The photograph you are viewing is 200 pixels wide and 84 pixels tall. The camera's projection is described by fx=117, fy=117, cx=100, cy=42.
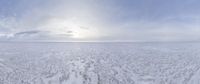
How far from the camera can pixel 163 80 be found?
7.00 meters

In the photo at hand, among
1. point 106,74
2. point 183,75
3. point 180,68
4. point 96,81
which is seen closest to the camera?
point 96,81

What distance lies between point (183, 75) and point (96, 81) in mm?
5475

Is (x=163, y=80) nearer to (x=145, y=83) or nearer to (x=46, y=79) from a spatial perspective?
(x=145, y=83)

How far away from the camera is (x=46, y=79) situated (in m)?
7.00

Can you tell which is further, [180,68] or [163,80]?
[180,68]

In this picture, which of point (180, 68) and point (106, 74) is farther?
point (180, 68)

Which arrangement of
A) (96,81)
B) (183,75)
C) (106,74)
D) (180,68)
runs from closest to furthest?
(96,81) → (183,75) → (106,74) → (180,68)

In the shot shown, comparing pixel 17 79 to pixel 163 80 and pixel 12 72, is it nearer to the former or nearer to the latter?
pixel 12 72

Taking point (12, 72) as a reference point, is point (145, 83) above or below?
below

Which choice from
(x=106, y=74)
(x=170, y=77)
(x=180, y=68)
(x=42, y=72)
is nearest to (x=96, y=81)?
(x=106, y=74)

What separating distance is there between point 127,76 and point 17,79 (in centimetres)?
661

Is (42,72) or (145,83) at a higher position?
(42,72)

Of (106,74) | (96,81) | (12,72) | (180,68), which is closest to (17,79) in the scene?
(12,72)

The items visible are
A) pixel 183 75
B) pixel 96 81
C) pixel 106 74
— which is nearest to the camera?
pixel 96 81
